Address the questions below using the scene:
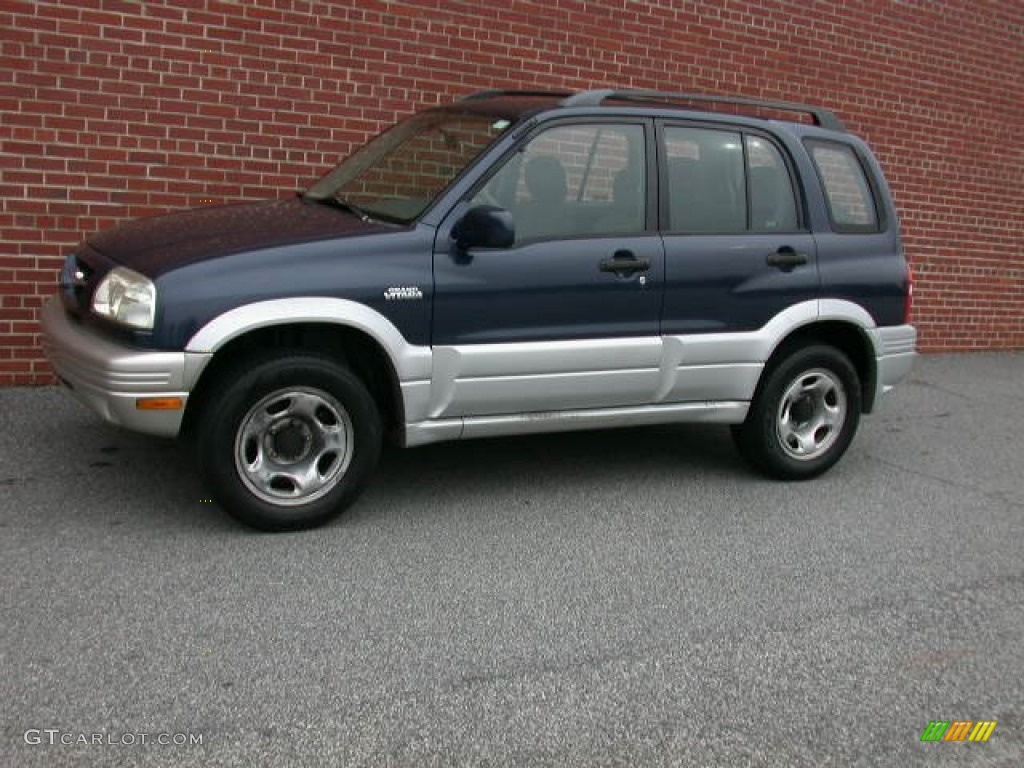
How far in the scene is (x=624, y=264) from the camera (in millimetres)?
5363

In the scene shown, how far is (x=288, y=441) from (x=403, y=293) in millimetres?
805

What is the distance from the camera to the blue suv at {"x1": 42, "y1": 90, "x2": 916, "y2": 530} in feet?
15.1

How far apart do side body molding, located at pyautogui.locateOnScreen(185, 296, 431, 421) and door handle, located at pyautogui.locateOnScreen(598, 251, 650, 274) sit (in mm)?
1006

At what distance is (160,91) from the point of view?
7.06 metres

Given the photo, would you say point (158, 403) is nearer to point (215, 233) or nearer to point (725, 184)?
point (215, 233)

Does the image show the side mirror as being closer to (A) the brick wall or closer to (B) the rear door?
(B) the rear door

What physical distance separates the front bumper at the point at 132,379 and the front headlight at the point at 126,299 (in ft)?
0.37

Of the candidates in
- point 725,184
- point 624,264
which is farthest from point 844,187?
point 624,264

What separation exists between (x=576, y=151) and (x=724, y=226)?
3.01 ft

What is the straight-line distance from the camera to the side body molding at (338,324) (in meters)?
4.50

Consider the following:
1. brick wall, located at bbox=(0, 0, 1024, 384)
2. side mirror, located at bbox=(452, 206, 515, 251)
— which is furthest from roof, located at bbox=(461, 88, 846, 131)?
brick wall, located at bbox=(0, 0, 1024, 384)

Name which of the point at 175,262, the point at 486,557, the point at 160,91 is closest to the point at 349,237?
the point at 175,262

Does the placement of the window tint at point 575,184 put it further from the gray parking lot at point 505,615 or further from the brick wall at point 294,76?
the brick wall at point 294,76

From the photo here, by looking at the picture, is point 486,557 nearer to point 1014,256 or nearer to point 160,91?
point 160,91
